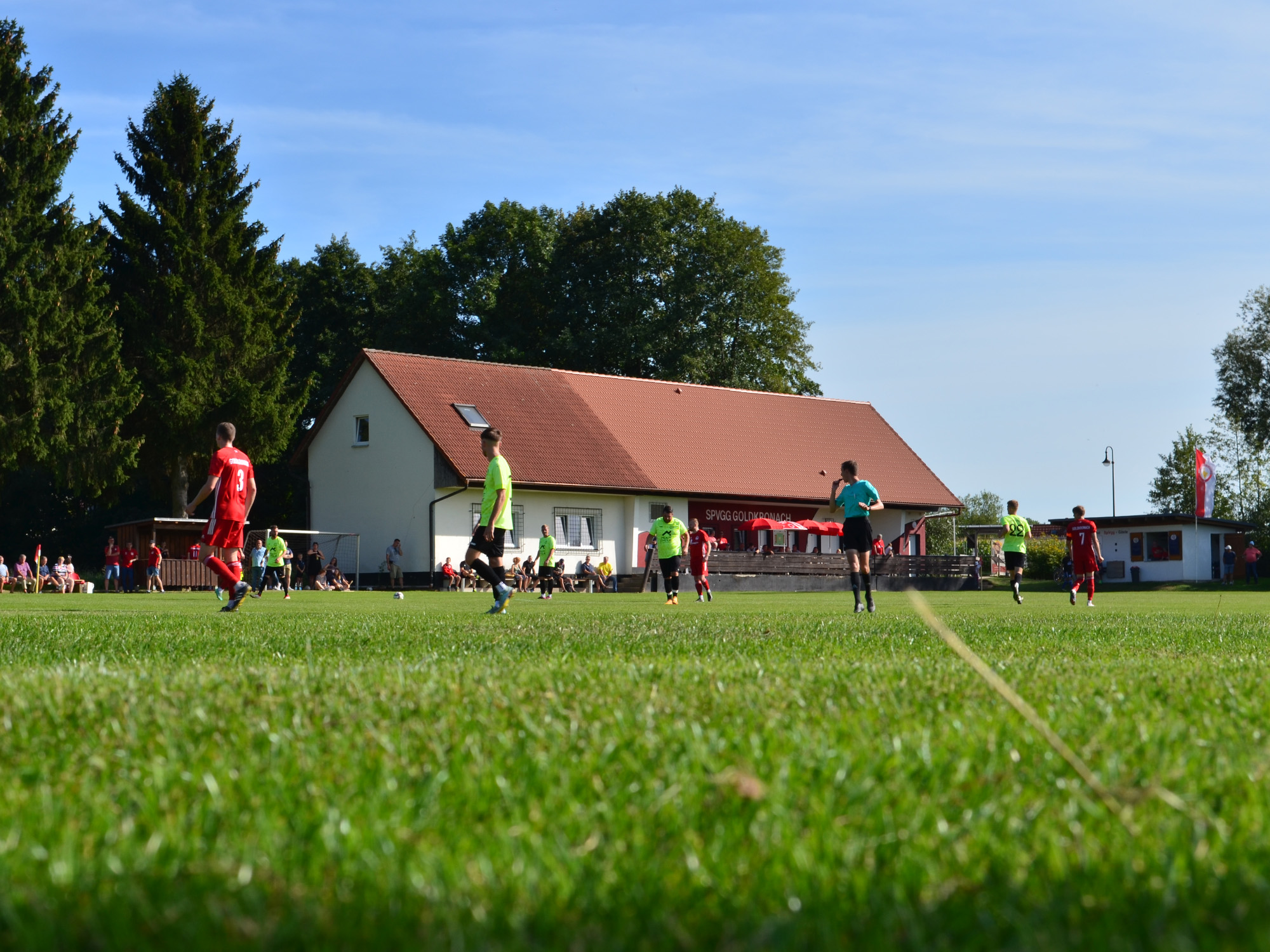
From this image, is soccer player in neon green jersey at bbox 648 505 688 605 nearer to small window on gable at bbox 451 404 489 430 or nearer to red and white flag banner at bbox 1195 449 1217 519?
small window on gable at bbox 451 404 489 430

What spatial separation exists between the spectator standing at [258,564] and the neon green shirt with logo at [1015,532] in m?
16.4

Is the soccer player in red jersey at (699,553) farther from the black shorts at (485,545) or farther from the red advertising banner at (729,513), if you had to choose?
the red advertising banner at (729,513)

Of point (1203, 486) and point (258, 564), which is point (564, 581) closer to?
point (258, 564)

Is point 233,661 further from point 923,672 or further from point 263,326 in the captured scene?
point 263,326

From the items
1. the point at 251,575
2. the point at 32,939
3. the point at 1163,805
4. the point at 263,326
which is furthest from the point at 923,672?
the point at 263,326

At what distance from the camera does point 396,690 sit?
5637 millimetres

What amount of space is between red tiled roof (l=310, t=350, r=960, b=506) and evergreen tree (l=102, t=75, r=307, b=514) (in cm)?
331

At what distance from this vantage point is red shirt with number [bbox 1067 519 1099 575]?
2728 centimetres

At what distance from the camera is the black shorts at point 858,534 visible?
19.7m

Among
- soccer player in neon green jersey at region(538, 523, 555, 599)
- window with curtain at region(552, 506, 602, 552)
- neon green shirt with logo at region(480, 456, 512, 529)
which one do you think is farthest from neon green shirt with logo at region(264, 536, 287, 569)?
window with curtain at region(552, 506, 602, 552)

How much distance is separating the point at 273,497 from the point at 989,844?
206 ft

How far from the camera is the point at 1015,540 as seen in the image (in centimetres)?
2795

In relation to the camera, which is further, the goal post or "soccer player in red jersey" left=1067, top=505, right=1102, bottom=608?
the goal post

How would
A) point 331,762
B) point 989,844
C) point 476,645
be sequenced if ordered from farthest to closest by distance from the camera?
point 476,645 < point 331,762 < point 989,844
